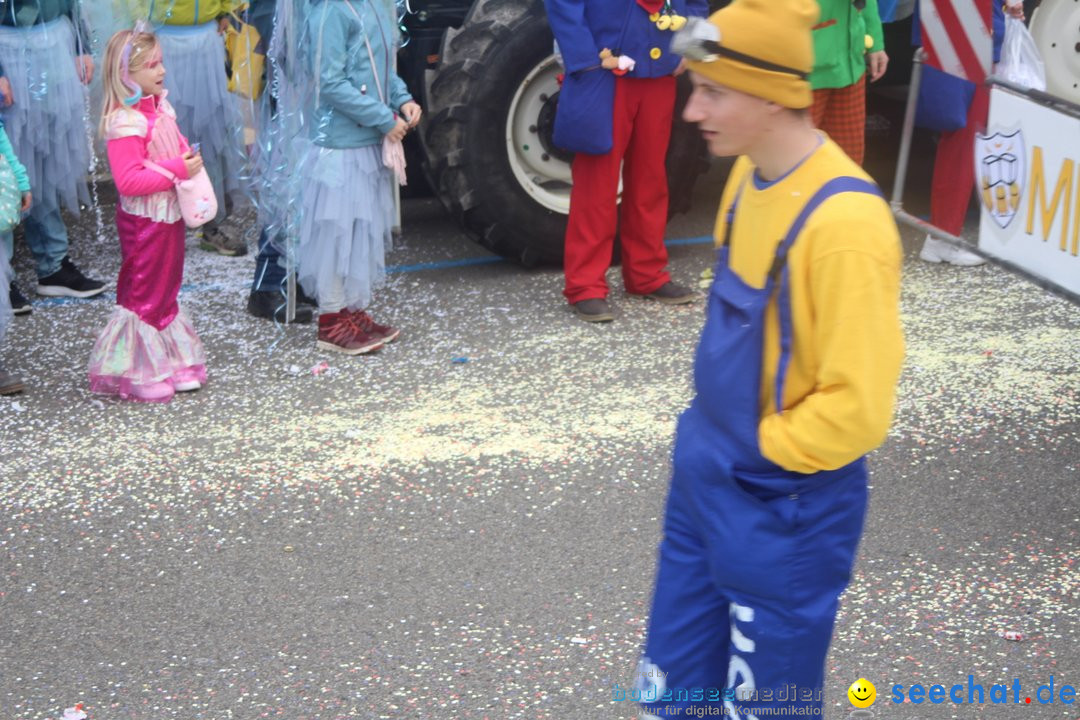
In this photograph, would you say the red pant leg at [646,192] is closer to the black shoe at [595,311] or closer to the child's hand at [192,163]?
the black shoe at [595,311]

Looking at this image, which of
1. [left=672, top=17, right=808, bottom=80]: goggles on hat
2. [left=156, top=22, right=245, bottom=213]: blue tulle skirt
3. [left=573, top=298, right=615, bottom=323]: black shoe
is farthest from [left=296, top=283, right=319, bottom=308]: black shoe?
[left=672, top=17, right=808, bottom=80]: goggles on hat

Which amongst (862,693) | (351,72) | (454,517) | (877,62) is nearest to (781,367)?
(862,693)

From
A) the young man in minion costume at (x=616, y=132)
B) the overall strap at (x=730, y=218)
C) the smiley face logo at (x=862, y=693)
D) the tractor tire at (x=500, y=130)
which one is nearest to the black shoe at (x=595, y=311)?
the young man in minion costume at (x=616, y=132)

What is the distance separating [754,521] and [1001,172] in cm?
248

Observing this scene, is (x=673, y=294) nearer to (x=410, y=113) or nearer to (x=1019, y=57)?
(x=410, y=113)

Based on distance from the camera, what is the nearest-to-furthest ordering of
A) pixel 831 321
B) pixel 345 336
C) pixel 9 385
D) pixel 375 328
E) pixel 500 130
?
pixel 831 321 → pixel 9 385 → pixel 345 336 → pixel 375 328 → pixel 500 130

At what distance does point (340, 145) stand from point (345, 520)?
1.69 metres

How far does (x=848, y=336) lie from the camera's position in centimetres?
210

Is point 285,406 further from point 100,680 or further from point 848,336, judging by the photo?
point 848,336

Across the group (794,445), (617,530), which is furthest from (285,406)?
(794,445)

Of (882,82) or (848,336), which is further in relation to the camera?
(882,82)

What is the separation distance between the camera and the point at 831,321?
212 cm

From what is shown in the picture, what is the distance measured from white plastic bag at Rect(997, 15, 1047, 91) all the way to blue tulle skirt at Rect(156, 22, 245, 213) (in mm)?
3431

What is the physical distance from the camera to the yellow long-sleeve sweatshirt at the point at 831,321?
2100mm
